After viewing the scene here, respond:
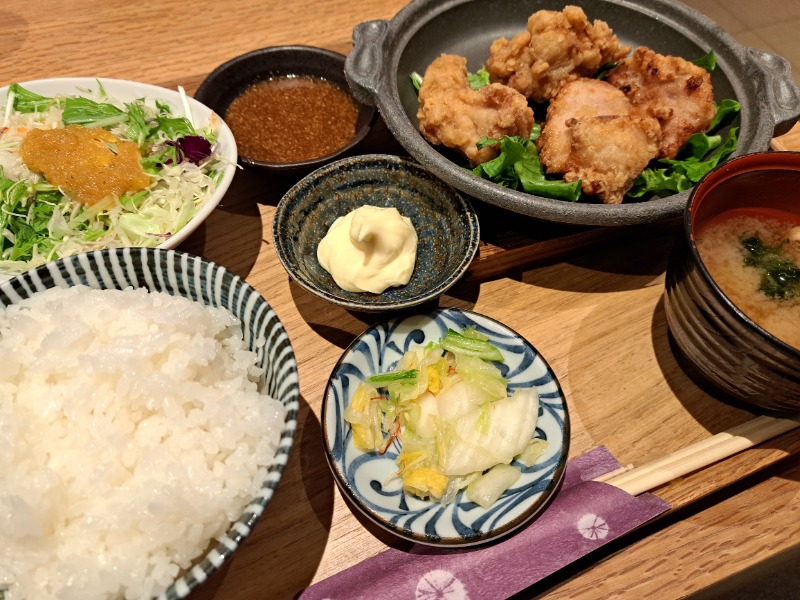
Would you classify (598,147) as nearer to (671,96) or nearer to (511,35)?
(671,96)

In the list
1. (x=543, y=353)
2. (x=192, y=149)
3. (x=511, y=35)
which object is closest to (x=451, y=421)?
(x=543, y=353)

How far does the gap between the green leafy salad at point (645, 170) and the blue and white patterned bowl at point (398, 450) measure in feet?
1.93

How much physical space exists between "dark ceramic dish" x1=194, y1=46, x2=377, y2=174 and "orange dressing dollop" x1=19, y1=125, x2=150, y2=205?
1.75 feet

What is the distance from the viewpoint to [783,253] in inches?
71.2

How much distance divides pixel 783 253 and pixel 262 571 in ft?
6.26

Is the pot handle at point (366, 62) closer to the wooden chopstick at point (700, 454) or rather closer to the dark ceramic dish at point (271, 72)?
the dark ceramic dish at point (271, 72)

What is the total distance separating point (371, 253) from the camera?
Answer: 203 cm

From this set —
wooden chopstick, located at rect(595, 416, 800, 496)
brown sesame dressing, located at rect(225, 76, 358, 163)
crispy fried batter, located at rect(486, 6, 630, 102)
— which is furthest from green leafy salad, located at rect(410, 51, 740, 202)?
wooden chopstick, located at rect(595, 416, 800, 496)

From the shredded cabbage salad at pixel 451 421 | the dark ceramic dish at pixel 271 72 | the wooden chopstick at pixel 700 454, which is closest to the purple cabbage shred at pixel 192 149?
the dark ceramic dish at pixel 271 72

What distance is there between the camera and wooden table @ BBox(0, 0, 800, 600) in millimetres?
1584

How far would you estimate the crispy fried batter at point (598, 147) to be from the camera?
6.69 feet

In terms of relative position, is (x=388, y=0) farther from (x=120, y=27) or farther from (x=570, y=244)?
(x=570, y=244)

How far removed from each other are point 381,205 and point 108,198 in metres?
1.08

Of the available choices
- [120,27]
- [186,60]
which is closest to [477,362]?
[186,60]
